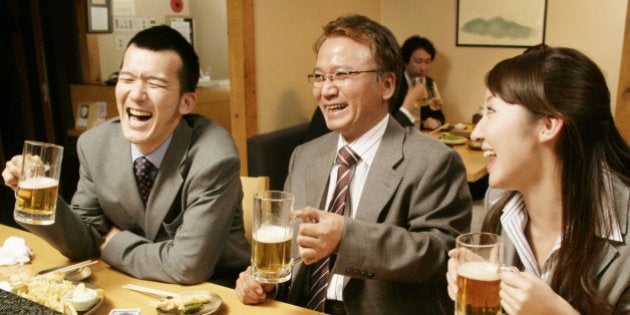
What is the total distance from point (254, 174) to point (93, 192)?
1.63m

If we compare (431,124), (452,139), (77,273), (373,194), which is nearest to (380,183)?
(373,194)

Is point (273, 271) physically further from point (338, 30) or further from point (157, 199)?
point (338, 30)

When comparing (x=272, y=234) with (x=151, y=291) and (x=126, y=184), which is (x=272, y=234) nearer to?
(x=151, y=291)

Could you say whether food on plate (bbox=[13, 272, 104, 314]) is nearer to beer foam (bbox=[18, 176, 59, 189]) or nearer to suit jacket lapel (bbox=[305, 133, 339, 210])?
beer foam (bbox=[18, 176, 59, 189])

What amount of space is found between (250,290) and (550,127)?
3.01ft

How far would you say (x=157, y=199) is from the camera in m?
1.93

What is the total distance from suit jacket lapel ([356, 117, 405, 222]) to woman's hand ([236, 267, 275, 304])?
1.39 feet

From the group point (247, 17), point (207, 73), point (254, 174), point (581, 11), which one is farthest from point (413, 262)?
point (207, 73)

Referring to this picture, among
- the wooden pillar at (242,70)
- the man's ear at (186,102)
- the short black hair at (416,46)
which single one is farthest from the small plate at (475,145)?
the man's ear at (186,102)

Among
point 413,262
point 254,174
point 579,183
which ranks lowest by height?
point 254,174

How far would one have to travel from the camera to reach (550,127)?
54.2 inches

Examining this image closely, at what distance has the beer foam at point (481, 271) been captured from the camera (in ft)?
3.81

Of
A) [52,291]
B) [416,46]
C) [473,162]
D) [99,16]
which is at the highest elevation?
[99,16]

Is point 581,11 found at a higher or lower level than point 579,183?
higher
